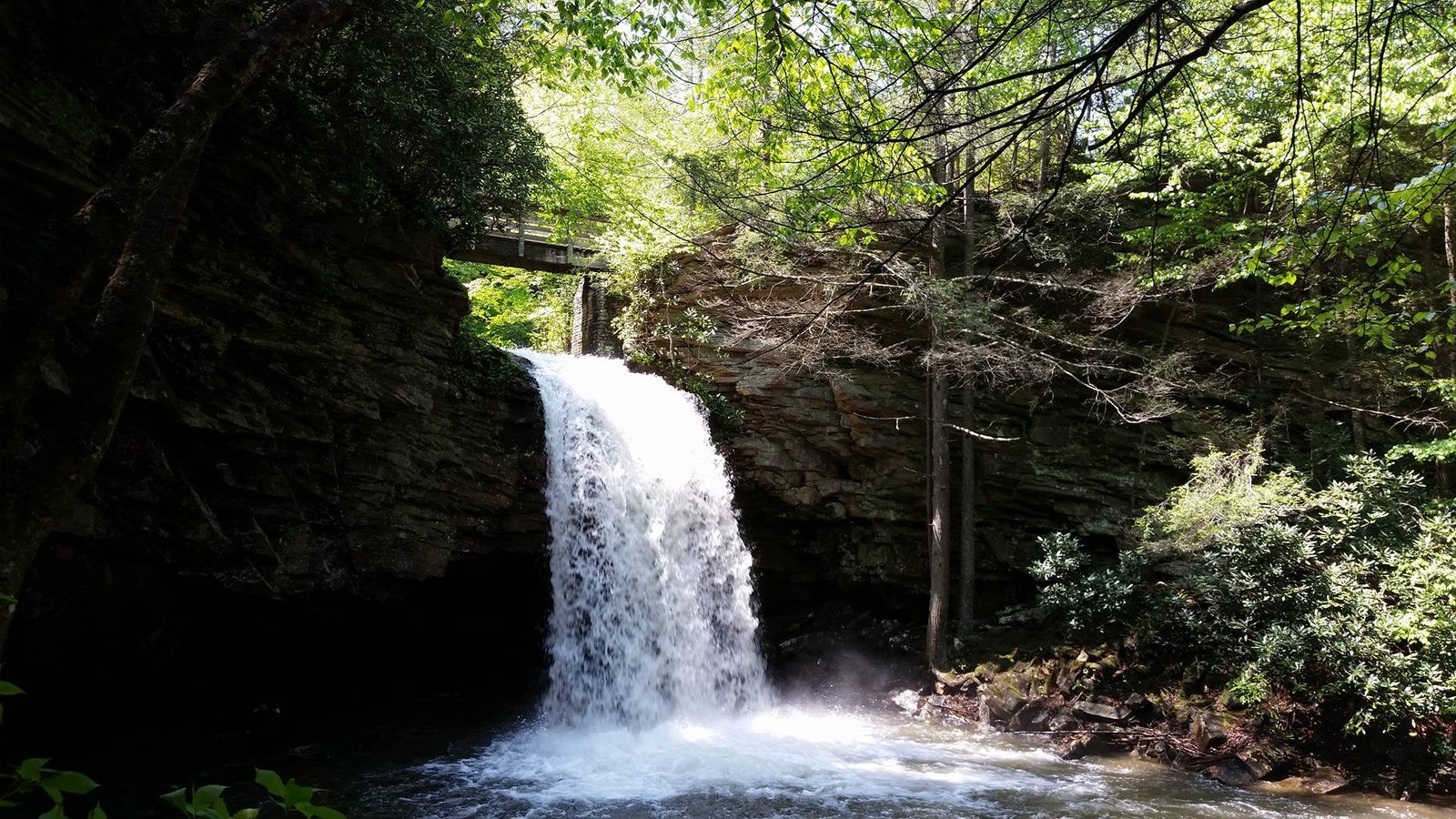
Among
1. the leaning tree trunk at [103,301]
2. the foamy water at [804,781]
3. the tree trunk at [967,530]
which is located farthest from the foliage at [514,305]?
the leaning tree trunk at [103,301]

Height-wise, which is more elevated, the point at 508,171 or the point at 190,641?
the point at 508,171

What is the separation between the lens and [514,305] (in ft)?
71.1

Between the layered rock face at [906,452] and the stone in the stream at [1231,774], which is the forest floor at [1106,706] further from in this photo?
the layered rock face at [906,452]

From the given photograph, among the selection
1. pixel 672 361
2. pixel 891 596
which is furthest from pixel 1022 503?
pixel 672 361

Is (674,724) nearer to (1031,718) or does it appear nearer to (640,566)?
(640,566)

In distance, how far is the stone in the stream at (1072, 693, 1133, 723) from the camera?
8.98m

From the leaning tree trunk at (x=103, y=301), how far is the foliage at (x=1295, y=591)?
31.4 ft

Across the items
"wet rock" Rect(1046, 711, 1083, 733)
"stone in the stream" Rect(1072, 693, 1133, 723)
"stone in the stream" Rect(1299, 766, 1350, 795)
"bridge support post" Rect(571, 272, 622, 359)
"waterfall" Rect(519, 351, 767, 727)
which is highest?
"bridge support post" Rect(571, 272, 622, 359)

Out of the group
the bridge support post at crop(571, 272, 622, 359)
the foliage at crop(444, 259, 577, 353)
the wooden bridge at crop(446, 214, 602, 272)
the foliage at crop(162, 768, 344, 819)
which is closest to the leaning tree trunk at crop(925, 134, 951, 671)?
the bridge support post at crop(571, 272, 622, 359)

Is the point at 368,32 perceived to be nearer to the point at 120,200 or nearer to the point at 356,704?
the point at 120,200

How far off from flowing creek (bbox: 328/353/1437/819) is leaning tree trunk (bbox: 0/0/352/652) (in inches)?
163

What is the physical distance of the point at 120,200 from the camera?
12.6ft

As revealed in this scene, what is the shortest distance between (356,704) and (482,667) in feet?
5.39

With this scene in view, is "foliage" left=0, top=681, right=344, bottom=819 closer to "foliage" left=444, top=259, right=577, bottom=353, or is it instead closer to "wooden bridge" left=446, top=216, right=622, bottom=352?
"wooden bridge" left=446, top=216, right=622, bottom=352
